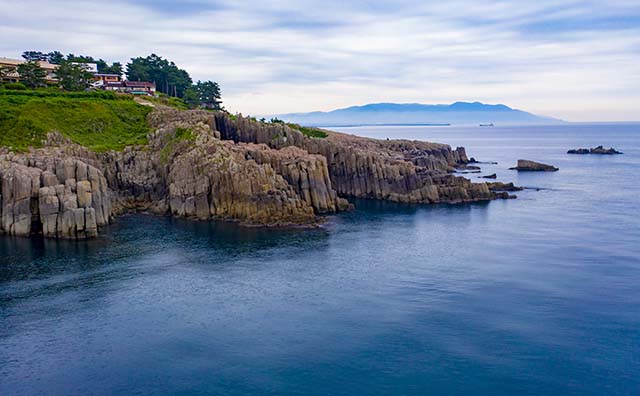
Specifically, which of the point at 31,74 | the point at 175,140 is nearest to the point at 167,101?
the point at 31,74

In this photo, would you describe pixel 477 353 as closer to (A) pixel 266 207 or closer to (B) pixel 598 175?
(A) pixel 266 207

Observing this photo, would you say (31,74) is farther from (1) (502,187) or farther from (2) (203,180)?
(1) (502,187)

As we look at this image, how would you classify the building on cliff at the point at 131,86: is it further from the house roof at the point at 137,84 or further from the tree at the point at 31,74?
the tree at the point at 31,74

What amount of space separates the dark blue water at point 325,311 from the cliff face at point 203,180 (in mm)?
5500

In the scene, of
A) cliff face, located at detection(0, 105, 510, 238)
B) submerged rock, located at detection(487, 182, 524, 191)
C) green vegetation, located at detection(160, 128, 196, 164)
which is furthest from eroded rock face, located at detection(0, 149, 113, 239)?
submerged rock, located at detection(487, 182, 524, 191)

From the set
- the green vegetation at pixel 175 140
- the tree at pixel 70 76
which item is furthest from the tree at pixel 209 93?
the green vegetation at pixel 175 140

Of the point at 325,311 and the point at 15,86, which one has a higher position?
the point at 15,86

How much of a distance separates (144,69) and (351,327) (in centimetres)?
16369

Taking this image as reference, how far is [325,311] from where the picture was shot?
5484 cm

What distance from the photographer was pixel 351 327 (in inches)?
2009

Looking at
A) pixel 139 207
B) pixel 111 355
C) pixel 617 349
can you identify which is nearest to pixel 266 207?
pixel 139 207

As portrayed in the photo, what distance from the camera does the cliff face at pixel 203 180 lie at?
83.4 metres

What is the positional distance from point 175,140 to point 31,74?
223ft

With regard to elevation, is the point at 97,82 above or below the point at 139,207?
above
